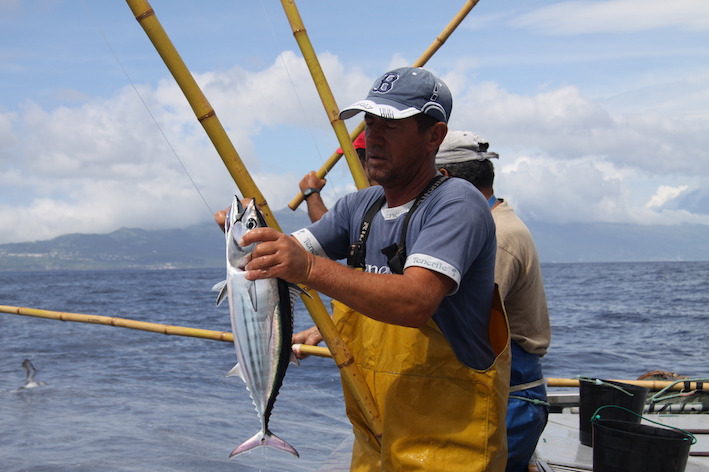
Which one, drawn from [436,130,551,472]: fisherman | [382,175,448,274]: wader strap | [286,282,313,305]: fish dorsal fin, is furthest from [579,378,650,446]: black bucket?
[286,282,313,305]: fish dorsal fin

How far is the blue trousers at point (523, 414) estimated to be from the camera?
295 cm

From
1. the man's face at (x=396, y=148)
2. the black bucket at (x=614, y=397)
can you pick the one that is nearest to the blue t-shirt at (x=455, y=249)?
the man's face at (x=396, y=148)

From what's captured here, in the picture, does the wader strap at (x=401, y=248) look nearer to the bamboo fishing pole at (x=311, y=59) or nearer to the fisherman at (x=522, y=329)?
the fisherman at (x=522, y=329)

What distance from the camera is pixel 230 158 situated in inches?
101

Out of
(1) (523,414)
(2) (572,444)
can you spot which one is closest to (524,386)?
(1) (523,414)

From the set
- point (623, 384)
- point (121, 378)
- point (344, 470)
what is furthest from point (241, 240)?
point (121, 378)

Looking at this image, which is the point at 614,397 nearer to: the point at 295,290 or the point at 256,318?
the point at 295,290

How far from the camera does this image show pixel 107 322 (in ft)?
20.4

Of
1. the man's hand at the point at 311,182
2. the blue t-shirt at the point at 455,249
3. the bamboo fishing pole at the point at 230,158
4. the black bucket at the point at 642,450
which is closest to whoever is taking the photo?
the blue t-shirt at the point at 455,249

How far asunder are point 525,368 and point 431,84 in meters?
1.53

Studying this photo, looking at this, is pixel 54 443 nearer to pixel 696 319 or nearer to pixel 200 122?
pixel 200 122

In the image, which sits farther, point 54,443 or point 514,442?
point 54,443

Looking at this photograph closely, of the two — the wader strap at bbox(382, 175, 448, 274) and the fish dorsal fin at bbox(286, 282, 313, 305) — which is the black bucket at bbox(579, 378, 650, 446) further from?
the fish dorsal fin at bbox(286, 282, 313, 305)

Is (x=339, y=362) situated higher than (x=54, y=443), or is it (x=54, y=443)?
(x=339, y=362)
